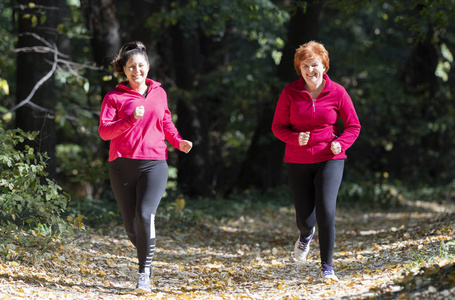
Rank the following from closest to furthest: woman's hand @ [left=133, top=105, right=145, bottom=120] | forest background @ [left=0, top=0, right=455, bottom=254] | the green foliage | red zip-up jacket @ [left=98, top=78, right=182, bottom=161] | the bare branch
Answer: woman's hand @ [left=133, top=105, right=145, bottom=120], red zip-up jacket @ [left=98, top=78, right=182, bottom=161], the green foliage, the bare branch, forest background @ [left=0, top=0, right=455, bottom=254]

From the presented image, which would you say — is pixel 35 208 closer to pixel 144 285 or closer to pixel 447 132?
pixel 144 285

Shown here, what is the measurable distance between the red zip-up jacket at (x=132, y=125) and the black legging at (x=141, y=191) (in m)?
0.08

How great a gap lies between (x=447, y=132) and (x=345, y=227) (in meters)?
8.81

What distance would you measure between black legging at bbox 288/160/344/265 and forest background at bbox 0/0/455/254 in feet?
13.2

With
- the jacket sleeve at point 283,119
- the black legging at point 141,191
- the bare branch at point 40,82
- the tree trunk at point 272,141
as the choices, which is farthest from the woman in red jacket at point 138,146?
the tree trunk at point 272,141

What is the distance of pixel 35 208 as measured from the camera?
6.54 metres

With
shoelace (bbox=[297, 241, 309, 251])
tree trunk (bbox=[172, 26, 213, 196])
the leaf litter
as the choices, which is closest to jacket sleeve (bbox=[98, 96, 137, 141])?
the leaf litter

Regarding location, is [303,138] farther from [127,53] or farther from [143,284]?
[143,284]

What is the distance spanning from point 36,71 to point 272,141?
685 cm

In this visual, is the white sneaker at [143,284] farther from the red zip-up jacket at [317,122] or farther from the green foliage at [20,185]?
the red zip-up jacket at [317,122]

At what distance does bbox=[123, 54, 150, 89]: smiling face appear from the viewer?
5523mm

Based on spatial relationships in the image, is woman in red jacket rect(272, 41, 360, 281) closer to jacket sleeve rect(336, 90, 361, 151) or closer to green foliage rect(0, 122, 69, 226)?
jacket sleeve rect(336, 90, 361, 151)

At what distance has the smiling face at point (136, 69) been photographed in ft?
18.1

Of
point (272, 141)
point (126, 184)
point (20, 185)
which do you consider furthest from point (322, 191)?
point (272, 141)
